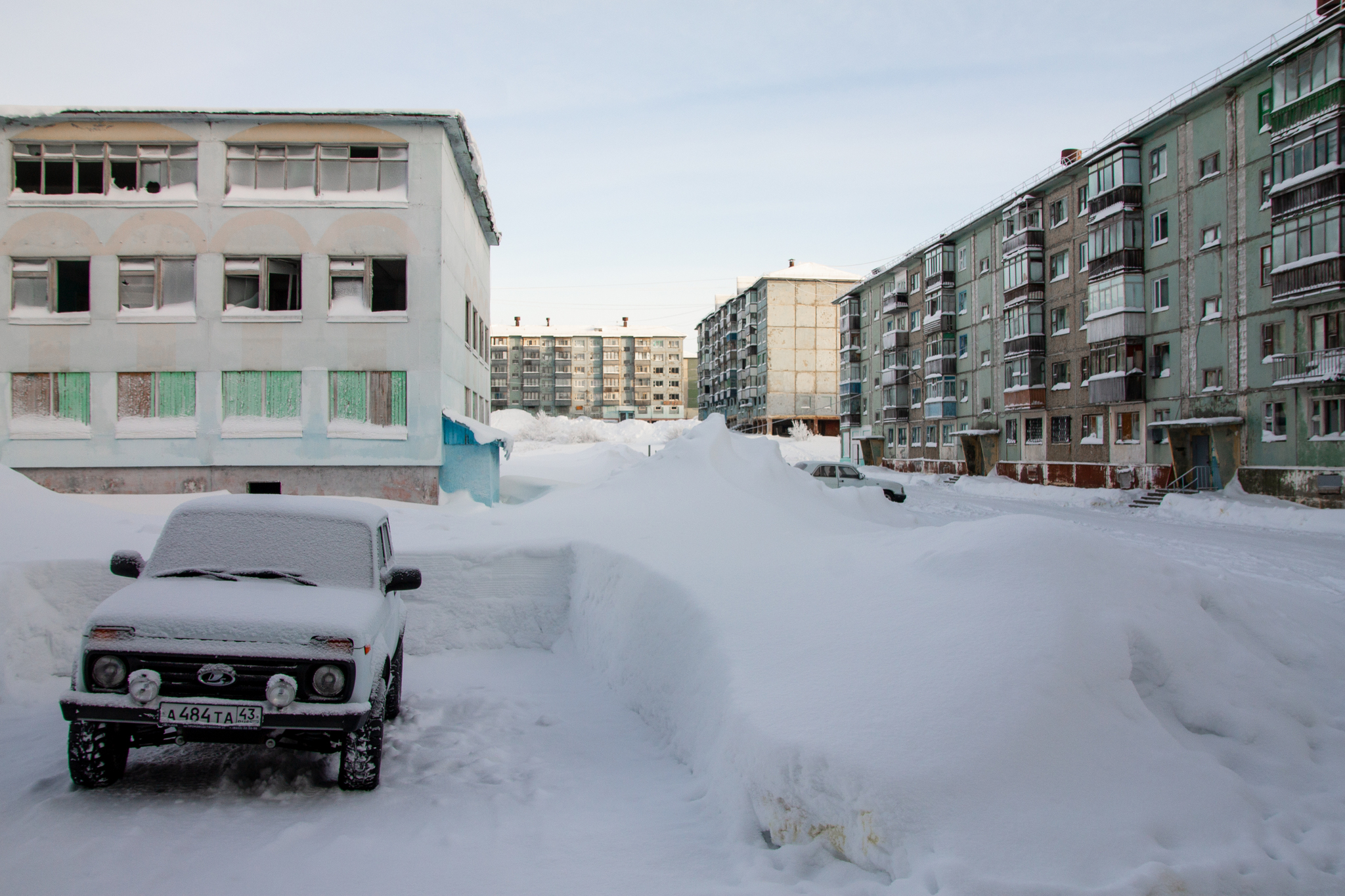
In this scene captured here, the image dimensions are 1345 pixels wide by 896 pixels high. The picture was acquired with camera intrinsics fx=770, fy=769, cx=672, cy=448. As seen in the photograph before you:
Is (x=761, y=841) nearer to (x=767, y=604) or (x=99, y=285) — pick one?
(x=767, y=604)

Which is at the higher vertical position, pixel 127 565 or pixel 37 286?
pixel 37 286

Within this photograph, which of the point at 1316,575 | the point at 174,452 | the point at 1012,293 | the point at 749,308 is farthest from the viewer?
the point at 749,308

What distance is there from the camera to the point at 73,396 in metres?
20.0

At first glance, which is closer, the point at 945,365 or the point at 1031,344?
the point at 1031,344

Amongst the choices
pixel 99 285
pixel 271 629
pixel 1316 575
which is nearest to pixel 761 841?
pixel 271 629

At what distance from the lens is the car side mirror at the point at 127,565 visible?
5543 millimetres

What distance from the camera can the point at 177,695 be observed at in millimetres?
4727

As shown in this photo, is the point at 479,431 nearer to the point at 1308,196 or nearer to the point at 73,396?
the point at 73,396

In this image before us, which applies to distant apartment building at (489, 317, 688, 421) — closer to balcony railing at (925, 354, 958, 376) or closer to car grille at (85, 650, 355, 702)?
balcony railing at (925, 354, 958, 376)

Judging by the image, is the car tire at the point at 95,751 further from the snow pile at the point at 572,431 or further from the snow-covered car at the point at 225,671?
the snow pile at the point at 572,431

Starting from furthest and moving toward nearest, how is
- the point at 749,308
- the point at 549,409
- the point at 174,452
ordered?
the point at 549,409, the point at 749,308, the point at 174,452

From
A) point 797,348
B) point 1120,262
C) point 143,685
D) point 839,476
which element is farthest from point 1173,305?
point 797,348

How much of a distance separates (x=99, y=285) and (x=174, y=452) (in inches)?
187

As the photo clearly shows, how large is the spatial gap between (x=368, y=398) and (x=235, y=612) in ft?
54.1
